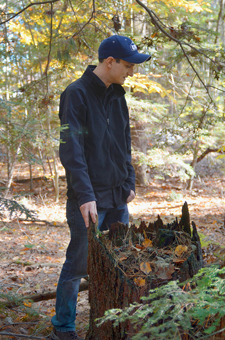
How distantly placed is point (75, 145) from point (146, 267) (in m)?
1.06

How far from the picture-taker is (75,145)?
7.41 feet

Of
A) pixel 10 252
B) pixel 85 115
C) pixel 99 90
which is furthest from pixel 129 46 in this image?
pixel 10 252

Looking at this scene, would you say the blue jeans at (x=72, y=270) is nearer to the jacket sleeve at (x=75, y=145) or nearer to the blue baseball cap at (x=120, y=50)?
the jacket sleeve at (x=75, y=145)

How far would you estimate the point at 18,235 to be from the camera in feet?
19.6

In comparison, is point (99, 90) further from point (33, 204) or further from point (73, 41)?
point (33, 204)

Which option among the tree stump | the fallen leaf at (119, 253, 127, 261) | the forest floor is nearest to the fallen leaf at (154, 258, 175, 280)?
the tree stump

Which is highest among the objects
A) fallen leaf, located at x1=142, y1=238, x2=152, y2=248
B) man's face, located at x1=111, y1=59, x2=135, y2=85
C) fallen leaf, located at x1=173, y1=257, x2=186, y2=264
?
man's face, located at x1=111, y1=59, x2=135, y2=85

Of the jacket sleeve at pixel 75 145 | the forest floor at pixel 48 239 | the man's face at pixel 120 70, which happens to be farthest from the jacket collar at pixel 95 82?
the forest floor at pixel 48 239

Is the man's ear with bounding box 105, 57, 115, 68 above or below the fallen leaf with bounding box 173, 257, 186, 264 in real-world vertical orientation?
above

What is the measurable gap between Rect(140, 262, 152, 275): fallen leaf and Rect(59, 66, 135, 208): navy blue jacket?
650mm

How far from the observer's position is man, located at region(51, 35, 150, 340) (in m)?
2.27

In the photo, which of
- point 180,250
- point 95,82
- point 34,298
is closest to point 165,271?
point 180,250

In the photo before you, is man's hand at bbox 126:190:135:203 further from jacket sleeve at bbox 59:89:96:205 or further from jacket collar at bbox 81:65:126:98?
jacket collar at bbox 81:65:126:98

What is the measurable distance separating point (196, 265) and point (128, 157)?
145 cm
